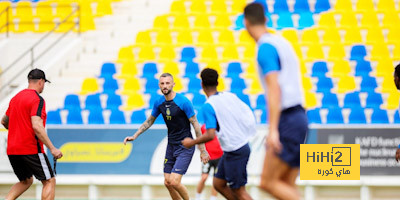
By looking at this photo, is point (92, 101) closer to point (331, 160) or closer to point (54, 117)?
point (54, 117)

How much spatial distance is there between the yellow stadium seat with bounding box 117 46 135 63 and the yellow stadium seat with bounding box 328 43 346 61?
13.9 feet

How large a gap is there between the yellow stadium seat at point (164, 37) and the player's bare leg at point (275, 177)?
1009 cm

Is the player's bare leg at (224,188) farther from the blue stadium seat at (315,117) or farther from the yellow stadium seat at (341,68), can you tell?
the yellow stadium seat at (341,68)

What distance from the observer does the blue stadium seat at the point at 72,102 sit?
43.0ft

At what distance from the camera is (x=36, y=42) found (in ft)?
51.8

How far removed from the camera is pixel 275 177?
4762 millimetres

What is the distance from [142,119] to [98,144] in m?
1.25

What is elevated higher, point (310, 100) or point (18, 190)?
point (310, 100)

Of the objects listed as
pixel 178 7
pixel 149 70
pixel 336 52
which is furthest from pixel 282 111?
pixel 178 7

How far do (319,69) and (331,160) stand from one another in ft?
10.4

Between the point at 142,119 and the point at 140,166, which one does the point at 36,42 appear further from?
the point at 140,166

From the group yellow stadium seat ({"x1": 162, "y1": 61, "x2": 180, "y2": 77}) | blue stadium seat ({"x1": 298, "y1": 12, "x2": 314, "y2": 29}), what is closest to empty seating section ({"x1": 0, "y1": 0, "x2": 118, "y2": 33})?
yellow stadium seat ({"x1": 162, "y1": 61, "x2": 180, "y2": 77})

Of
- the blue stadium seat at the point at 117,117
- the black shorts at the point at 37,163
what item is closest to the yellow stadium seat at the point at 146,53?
the blue stadium seat at the point at 117,117

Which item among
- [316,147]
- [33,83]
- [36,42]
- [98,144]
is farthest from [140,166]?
[36,42]
